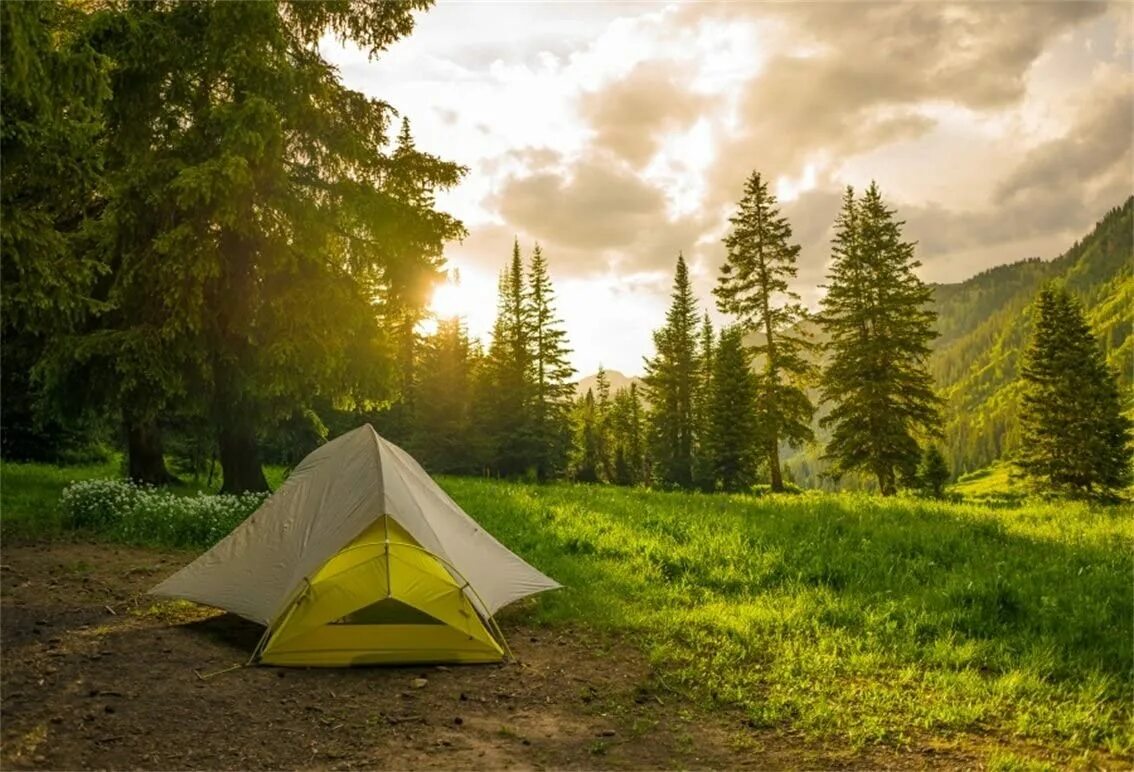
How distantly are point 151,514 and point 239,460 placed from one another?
254 centimetres

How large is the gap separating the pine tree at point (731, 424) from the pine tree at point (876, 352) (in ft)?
41.5

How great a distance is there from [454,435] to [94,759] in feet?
118

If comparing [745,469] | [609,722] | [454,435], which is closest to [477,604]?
[609,722]

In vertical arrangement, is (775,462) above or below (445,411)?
below

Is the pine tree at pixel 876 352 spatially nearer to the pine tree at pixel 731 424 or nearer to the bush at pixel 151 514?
the pine tree at pixel 731 424

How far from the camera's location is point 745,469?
1863 inches

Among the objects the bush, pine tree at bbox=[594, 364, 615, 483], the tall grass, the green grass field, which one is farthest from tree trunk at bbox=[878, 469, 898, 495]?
pine tree at bbox=[594, 364, 615, 483]

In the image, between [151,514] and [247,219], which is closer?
[151,514]

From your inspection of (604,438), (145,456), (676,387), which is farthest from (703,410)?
(145,456)

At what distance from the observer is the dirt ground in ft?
17.9

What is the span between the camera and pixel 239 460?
1582 centimetres

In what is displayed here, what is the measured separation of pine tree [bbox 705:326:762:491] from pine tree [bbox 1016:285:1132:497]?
15.8 m

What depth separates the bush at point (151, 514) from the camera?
1289 cm

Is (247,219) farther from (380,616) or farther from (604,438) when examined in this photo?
(604,438)
